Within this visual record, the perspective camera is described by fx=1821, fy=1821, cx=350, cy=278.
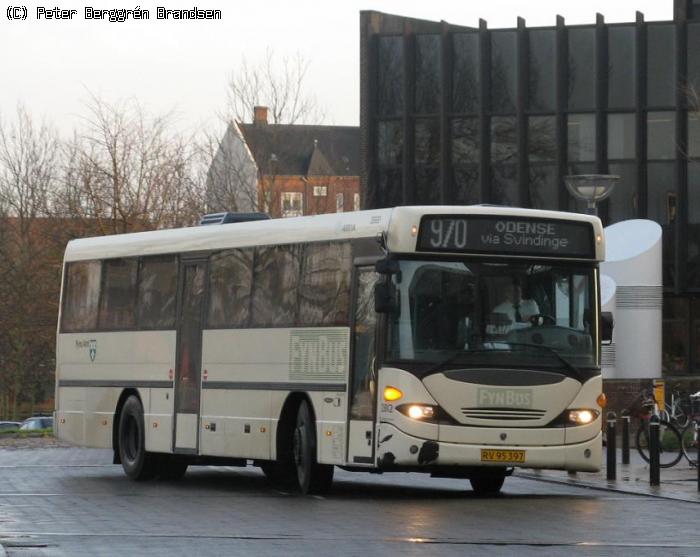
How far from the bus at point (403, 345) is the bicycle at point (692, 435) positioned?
613cm

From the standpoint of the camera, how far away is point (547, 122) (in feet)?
177

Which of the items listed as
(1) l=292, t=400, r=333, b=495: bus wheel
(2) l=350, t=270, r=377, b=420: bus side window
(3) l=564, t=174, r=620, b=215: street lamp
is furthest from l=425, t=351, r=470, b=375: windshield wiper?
(3) l=564, t=174, r=620, b=215: street lamp

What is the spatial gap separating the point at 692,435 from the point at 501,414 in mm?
10220

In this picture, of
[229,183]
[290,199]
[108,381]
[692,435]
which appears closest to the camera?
[108,381]

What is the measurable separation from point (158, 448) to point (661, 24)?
111 feet

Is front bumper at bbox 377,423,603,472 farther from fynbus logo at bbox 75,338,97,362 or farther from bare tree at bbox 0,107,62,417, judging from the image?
bare tree at bbox 0,107,62,417

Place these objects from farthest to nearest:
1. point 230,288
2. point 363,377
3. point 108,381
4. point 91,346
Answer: point 91,346, point 108,381, point 230,288, point 363,377

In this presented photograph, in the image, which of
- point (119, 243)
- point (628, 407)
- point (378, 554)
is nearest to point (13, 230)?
point (628, 407)

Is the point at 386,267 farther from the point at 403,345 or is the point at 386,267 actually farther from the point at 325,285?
the point at 325,285

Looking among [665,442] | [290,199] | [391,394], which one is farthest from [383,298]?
[290,199]

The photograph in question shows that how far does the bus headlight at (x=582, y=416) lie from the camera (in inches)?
706

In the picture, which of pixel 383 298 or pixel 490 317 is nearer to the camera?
pixel 383 298

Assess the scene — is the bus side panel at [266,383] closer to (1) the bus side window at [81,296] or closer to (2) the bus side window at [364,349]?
(2) the bus side window at [364,349]

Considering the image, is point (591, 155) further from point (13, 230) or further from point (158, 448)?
point (158, 448)
